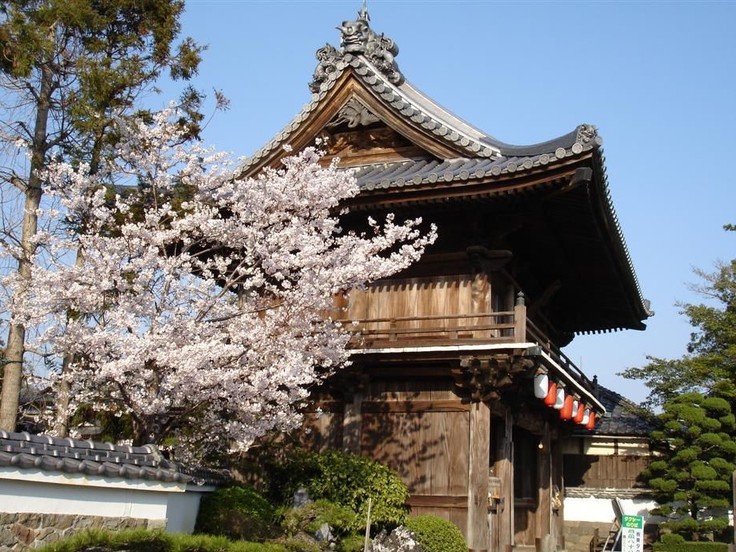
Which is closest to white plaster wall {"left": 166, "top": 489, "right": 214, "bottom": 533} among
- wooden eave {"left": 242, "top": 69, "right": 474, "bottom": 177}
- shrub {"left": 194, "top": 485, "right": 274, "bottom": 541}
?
shrub {"left": 194, "top": 485, "right": 274, "bottom": 541}

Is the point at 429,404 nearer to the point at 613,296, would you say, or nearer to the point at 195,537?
the point at 195,537

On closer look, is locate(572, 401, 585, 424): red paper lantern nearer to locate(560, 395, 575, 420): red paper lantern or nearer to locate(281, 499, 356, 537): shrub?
locate(560, 395, 575, 420): red paper lantern

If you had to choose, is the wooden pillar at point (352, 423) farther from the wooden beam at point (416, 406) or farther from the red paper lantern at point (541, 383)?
the red paper lantern at point (541, 383)

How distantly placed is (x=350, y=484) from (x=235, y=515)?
9.32 feet

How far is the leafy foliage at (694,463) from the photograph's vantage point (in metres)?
21.0

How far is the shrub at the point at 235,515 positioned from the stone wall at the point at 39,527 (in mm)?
2600

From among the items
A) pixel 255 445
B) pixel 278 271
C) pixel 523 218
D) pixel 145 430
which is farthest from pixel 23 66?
pixel 523 218

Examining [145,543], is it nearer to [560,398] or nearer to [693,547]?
[560,398]

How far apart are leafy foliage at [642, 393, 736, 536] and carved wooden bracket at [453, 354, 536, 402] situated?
7691 mm

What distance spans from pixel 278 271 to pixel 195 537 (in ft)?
15.6

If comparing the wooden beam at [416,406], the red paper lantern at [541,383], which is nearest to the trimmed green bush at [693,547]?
the red paper lantern at [541,383]

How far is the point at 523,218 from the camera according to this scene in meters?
17.1

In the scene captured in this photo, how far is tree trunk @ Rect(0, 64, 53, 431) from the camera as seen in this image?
14.6 meters

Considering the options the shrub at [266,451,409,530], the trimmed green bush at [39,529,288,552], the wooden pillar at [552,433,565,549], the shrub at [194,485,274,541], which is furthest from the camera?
the wooden pillar at [552,433,565,549]
